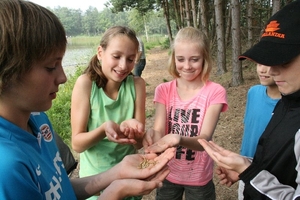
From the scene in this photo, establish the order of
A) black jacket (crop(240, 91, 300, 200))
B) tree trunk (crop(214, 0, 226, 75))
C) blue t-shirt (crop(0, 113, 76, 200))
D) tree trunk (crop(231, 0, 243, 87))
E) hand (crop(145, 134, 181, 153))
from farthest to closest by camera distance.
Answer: tree trunk (crop(214, 0, 226, 75)) → tree trunk (crop(231, 0, 243, 87)) → hand (crop(145, 134, 181, 153)) → black jacket (crop(240, 91, 300, 200)) → blue t-shirt (crop(0, 113, 76, 200))

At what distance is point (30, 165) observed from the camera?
94 cm

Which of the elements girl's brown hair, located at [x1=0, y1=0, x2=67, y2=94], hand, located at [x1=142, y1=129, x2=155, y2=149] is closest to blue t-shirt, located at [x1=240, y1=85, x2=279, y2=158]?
hand, located at [x1=142, y1=129, x2=155, y2=149]

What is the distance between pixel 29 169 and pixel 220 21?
838 cm

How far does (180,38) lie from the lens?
224 cm

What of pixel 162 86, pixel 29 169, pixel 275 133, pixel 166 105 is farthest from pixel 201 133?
pixel 29 169

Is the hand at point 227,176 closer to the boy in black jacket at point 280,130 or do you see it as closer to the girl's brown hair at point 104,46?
the boy in black jacket at point 280,130

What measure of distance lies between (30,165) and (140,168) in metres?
0.77

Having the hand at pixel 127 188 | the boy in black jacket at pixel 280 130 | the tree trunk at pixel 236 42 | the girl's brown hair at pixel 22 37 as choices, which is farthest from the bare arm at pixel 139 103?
the tree trunk at pixel 236 42

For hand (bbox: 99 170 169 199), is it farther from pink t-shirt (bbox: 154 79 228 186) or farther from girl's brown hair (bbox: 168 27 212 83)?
girl's brown hair (bbox: 168 27 212 83)

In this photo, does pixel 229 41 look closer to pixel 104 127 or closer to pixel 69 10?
pixel 104 127

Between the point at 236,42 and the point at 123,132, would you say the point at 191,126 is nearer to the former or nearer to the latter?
the point at 123,132

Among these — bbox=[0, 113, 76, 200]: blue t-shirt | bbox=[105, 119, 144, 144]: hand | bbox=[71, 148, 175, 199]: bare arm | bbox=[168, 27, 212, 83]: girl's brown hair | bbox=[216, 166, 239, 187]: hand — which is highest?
bbox=[168, 27, 212, 83]: girl's brown hair

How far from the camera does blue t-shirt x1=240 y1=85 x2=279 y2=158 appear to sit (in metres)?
2.19

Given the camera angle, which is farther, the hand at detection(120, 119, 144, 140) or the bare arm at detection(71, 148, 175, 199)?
the hand at detection(120, 119, 144, 140)
